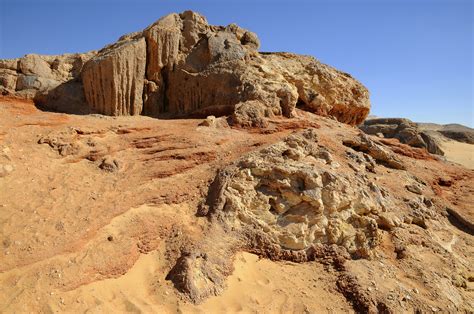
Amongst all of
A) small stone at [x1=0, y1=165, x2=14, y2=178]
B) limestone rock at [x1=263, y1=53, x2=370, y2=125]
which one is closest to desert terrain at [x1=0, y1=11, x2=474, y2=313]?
small stone at [x1=0, y1=165, x2=14, y2=178]

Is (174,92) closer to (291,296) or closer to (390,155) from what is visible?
(390,155)

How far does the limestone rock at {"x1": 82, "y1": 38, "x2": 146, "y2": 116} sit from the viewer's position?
7379 mm

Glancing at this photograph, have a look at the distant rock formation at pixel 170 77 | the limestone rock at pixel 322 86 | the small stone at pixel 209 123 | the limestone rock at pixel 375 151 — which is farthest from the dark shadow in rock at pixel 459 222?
the small stone at pixel 209 123

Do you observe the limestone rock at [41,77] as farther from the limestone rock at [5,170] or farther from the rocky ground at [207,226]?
the limestone rock at [5,170]

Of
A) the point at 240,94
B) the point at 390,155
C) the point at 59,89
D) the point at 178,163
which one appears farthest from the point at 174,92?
the point at 390,155

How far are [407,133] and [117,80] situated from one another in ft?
45.2

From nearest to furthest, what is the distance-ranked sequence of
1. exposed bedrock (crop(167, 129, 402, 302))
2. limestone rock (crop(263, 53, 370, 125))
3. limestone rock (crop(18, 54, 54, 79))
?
exposed bedrock (crop(167, 129, 402, 302)) < limestone rock (crop(18, 54, 54, 79)) < limestone rock (crop(263, 53, 370, 125))

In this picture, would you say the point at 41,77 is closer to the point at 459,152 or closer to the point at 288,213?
the point at 288,213

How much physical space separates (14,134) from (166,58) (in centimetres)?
357

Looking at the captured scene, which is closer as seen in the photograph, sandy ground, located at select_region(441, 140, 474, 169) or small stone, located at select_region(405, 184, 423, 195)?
small stone, located at select_region(405, 184, 423, 195)

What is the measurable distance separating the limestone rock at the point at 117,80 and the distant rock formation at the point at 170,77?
18 mm

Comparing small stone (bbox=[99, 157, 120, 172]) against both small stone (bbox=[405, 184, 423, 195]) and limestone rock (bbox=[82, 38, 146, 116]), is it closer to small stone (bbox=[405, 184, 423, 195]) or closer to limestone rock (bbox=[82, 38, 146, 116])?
limestone rock (bbox=[82, 38, 146, 116])

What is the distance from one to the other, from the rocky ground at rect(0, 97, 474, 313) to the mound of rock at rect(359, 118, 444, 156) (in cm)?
1038

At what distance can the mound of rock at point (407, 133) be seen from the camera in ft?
53.4
